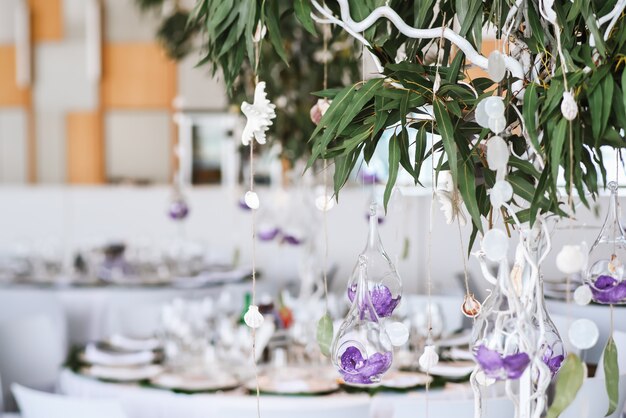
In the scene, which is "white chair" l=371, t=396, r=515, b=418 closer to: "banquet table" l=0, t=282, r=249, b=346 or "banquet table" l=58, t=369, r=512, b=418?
→ "banquet table" l=58, t=369, r=512, b=418

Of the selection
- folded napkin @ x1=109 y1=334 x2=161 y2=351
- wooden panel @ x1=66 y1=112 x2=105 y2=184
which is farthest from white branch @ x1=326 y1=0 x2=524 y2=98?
wooden panel @ x1=66 y1=112 x2=105 y2=184

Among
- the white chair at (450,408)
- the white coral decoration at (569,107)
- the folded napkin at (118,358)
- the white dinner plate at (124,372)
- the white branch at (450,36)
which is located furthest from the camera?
the folded napkin at (118,358)

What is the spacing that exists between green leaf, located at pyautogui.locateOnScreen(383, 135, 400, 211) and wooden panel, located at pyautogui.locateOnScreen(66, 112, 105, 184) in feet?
27.1

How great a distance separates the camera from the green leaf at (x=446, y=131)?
3.94 feet

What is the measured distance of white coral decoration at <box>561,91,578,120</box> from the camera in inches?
42.8

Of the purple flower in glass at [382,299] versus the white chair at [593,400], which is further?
the white chair at [593,400]

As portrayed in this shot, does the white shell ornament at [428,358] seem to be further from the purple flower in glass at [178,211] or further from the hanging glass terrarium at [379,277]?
the purple flower in glass at [178,211]

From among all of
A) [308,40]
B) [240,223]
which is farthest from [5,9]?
[308,40]

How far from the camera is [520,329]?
120cm

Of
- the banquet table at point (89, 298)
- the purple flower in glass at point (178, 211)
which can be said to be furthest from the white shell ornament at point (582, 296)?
the banquet table at point (89, 298)

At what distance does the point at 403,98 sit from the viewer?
4.27ft

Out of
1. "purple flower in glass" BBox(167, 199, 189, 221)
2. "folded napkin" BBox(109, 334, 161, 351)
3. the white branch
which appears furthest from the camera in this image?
"purple flower in glass" BBox(167, 199, 189, 221)

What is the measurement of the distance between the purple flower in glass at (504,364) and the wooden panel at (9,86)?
9002 millimetres

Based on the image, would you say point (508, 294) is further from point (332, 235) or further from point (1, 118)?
point (1, 118)
